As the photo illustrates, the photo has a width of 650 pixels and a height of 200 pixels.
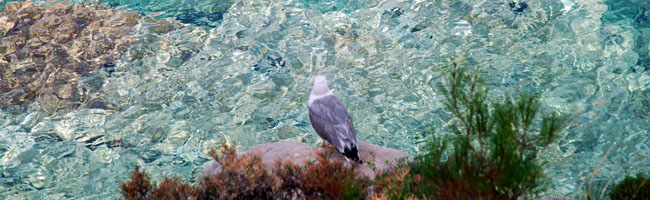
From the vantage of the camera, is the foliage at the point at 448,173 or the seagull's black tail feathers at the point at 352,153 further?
the seagull's black tail feathers at the point at 352,153

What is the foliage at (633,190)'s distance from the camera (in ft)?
12.9

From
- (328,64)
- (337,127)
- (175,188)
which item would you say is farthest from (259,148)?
(328,64)

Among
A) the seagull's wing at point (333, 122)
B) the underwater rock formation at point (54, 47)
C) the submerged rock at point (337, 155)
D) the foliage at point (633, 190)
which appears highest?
the seagull's wing at point (333, 122)

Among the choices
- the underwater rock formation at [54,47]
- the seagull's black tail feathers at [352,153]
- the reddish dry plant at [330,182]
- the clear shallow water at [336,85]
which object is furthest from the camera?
the underwater rock formation at [54,47]

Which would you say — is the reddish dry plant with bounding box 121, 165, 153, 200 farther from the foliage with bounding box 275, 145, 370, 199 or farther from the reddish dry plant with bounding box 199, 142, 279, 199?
the foliage with bounding box 275, 145, 370, 199

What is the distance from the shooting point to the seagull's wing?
14.7 feet

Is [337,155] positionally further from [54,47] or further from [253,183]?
[54,47]

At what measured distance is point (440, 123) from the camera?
648 cm

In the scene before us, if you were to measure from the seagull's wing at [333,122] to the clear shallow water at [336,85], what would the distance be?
64.6 inches

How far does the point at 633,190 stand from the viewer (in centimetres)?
400

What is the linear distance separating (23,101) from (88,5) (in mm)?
3317

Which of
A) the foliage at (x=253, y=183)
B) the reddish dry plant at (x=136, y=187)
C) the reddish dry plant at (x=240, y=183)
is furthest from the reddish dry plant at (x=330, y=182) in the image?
the reddish dry plant at (x=136, y=187)

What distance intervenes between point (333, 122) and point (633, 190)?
234 centimetres

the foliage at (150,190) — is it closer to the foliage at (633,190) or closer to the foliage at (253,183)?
the foliage at (253,183)
